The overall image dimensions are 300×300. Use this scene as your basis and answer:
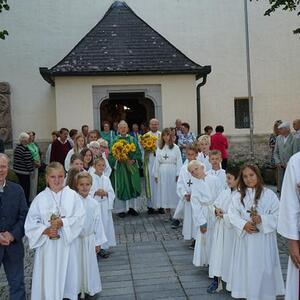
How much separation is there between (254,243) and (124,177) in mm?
5508

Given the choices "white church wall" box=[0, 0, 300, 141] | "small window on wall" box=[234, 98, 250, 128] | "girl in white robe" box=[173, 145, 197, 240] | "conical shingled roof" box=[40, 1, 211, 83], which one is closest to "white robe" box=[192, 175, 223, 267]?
"girl in white robe" box=[173, 145, 197, 240]

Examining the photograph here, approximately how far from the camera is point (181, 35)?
713 inches

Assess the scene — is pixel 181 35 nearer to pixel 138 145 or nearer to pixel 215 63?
pixel 215 63

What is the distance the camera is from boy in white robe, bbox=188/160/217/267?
603 cm

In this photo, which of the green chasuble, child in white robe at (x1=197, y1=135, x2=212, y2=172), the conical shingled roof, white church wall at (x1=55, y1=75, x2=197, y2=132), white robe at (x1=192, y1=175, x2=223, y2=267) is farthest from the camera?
white church wall at (x1=55, y1=75, x2=197, y2=132)

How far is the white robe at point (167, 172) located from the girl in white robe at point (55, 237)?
5.18 meters

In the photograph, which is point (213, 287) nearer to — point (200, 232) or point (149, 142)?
point (200, 232)

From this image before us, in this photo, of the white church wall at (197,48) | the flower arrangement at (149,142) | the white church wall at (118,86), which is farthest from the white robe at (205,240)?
the white church wall at (197,48)

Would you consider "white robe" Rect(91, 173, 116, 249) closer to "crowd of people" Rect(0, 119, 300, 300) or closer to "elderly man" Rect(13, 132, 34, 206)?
"crowd of people" Rect(0, 119, 300, 300)

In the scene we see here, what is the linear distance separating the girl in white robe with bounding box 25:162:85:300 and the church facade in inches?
413

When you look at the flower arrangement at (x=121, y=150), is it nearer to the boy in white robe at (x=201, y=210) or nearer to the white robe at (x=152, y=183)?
the white robe at (x=152, y=183)

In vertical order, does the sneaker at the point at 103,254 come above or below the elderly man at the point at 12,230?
below

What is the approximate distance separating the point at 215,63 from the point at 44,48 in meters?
6.54

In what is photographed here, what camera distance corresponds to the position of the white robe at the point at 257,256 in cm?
474
